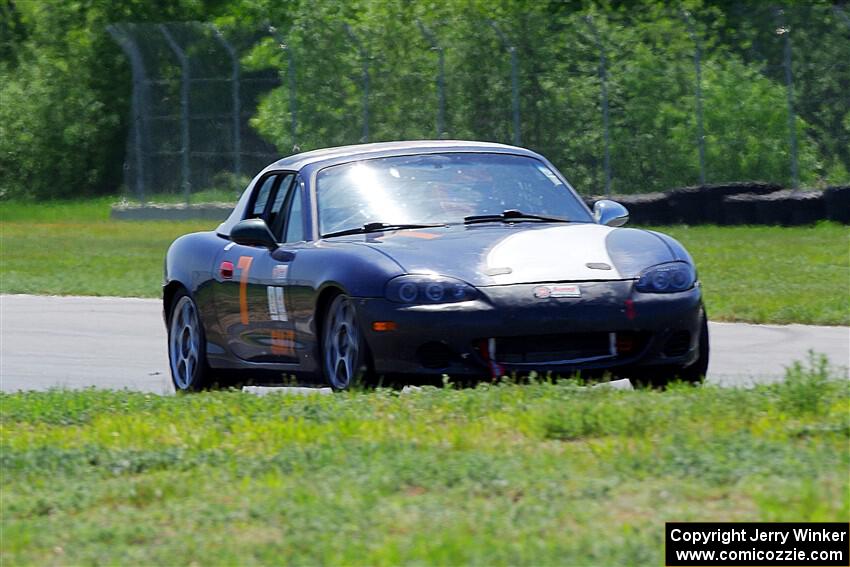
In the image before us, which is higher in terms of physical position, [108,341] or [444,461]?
[444,461]

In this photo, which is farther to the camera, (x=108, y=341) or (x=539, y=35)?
(x=539, y=35)

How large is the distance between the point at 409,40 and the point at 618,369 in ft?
87.0

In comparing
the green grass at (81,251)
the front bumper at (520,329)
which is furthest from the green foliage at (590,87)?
the front bumper at (520,329)

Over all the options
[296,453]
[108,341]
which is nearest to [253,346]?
[296,453]

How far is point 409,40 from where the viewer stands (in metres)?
34.5

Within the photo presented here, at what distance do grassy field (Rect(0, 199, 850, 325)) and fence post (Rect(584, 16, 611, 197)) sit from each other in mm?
4141

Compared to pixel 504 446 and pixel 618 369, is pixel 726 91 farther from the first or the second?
pixel 504 446

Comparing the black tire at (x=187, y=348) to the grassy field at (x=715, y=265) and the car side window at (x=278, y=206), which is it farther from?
the grassy field at (x=715, y=265)

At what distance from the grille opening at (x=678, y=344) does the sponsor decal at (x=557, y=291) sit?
55 centimetres

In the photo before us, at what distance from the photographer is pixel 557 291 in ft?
27.3

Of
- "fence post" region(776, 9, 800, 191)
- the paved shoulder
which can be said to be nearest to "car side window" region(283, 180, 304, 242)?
the paved shoulder

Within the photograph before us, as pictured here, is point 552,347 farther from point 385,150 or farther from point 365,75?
point 365,75

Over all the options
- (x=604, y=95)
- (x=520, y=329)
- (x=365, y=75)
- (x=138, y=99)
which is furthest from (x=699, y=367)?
(x=138, y=99)

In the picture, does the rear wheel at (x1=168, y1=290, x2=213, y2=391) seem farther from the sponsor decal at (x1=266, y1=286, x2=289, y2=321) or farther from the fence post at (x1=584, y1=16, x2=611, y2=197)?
the fence post at (x1=584, y1=16, x2=611, y2=197)
